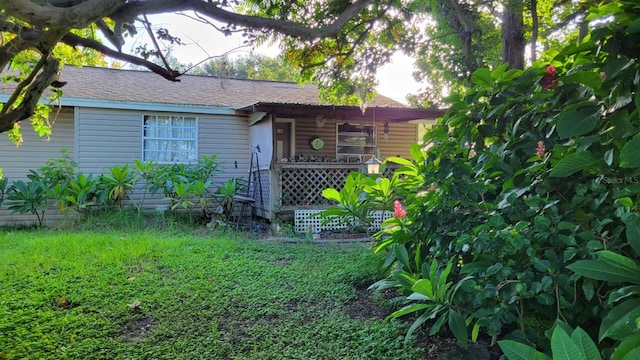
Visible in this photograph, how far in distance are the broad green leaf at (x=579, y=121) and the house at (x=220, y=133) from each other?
7407 millimetres

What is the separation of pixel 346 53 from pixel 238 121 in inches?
213

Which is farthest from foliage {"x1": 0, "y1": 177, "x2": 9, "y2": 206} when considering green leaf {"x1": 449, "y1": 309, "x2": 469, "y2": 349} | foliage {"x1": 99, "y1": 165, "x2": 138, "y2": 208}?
green leaf {"x1": 449, "y1": 309, "x2": 469, "y2": 349}

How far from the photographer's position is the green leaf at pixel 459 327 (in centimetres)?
207

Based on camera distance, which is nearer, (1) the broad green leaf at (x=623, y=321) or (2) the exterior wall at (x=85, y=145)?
(1) the broad green leaf at (x=623, y=321)

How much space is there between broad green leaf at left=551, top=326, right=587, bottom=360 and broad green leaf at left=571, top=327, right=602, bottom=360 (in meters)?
0.04

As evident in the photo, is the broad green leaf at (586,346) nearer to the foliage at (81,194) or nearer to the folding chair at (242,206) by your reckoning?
the folding chair at (242,206)

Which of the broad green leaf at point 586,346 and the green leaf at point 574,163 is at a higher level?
the green leaf at point 574,163

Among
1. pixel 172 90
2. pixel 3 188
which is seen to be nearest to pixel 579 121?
pixel 3 188

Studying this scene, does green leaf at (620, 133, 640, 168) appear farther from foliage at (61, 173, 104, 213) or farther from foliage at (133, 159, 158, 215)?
foliage at (61, 173, 104, 213)

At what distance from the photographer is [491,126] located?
7.66 ft

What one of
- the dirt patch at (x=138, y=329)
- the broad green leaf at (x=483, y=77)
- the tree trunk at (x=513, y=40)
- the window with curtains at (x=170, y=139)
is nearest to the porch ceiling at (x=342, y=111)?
the window with curtains at (x=170, y=139)

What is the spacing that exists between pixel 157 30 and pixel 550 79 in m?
4.16

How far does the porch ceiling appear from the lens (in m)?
8.96

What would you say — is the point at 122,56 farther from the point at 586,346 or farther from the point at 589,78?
the point at 586,346
